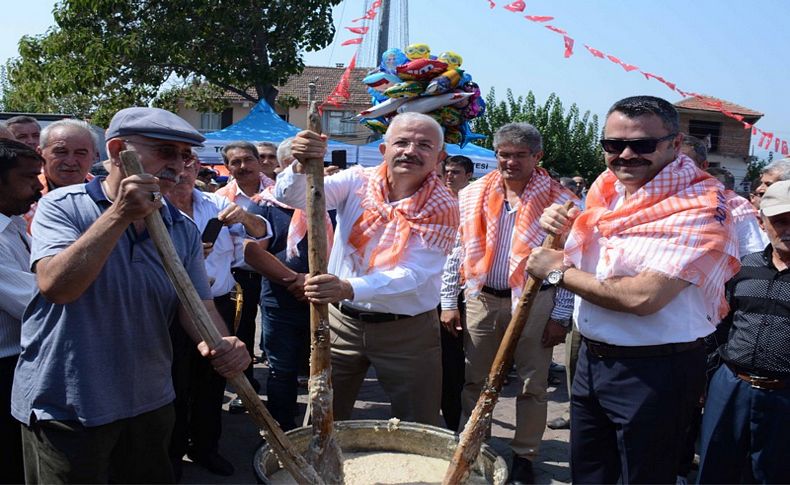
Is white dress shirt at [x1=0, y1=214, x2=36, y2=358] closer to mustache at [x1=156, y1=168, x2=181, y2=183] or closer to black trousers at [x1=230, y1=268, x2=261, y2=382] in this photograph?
mustache at [x1=156, y1=168, x2=181, y2=183]

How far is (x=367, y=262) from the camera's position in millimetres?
3504

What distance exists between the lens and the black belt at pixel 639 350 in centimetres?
279

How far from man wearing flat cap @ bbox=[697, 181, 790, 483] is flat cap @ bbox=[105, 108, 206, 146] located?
2506 mm

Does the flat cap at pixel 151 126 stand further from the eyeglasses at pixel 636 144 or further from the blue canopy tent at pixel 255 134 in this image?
the blue canopy tent at pixel 255 134

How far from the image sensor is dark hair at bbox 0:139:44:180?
10.0ft

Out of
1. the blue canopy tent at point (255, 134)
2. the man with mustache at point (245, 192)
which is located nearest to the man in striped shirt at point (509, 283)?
the man with mustache at point (245, 192)

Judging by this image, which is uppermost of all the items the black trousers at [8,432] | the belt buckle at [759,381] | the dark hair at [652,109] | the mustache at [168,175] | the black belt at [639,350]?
A: the dark hair at [652,109]

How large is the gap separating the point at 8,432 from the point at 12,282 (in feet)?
2.13

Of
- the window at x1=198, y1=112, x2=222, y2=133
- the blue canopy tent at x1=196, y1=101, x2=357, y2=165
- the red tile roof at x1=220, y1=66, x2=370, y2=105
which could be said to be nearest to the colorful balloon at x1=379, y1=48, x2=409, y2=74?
the blue canopy tent at x1=196, y1=101, x2=357, y2=165

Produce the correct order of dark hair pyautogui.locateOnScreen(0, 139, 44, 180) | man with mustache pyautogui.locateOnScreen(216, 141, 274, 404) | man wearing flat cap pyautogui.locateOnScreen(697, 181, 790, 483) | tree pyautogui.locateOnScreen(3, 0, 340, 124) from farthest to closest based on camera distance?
tree pyautogui.locateOnScreen(3, 0, 340, 124)
man with mustache pyautogui.locateOnScreen(216, 141, 274, 404)
man wearing flat cap pyautogui.locateOnScreen(697, 181, 790, 483)
dark hair pyautogui.locateOnScreen(0, 139, 44, 180)

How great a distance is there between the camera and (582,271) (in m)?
2.93

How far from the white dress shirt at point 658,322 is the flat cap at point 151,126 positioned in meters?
1.67

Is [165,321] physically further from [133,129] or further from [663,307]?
[663,307]

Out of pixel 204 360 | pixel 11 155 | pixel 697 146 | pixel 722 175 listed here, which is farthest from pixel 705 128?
pixel 11 155
